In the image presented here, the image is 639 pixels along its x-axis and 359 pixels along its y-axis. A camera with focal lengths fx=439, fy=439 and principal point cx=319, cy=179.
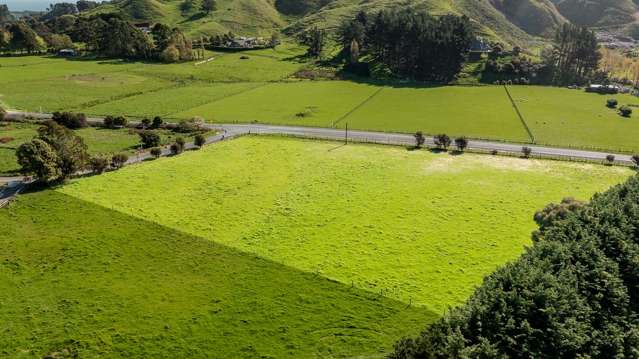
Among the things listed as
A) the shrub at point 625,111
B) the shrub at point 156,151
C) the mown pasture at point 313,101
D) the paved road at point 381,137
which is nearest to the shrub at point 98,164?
the shrub at point 156,151

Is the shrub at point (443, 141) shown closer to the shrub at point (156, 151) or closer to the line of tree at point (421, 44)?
the shrub at point (156, 151)

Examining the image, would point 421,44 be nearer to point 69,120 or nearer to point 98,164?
point 69,120

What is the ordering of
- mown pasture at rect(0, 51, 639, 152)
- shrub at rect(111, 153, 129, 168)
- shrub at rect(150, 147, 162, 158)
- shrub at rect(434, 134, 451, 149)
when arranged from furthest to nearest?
1. mown pasture at rect(0, 51, 639, 152)
2. shrub at rect(434, 134, 451, 149)
3. shrub at rect(150, 147, 162, 158)
4. shrub at rect(111, 153, 129, 168)

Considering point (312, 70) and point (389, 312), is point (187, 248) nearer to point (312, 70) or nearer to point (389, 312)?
point (389, 312)

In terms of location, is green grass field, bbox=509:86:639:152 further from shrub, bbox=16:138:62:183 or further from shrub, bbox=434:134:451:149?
shrub, bbox=16:138:62:183

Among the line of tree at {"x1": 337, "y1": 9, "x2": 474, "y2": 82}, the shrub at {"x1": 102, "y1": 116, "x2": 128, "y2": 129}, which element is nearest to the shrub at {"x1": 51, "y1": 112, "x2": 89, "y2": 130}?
the shrub at {"x1": 102, "y1": 116, "x2": 128, "y2": 129}
